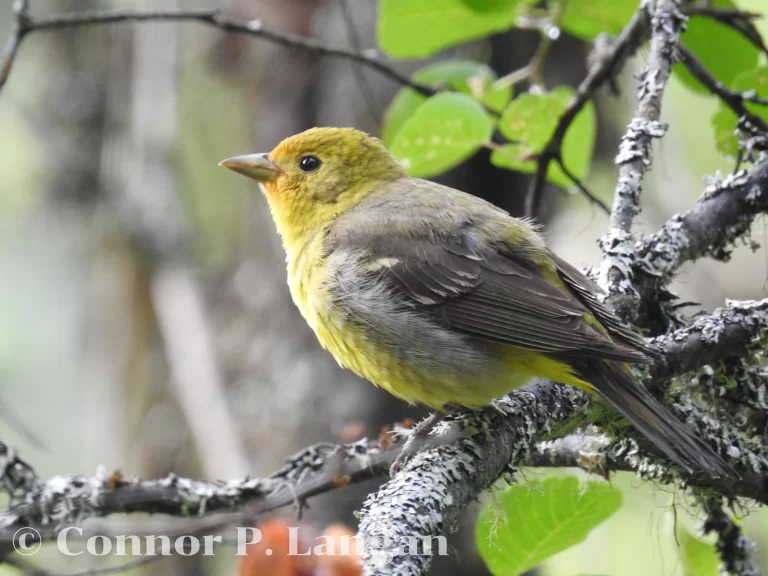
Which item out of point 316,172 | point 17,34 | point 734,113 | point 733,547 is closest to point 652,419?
point 733,547

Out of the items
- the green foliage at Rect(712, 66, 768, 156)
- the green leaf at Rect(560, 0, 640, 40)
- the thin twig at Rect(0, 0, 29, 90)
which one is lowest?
the green foliage at Rect(712, 66, 768, 156)

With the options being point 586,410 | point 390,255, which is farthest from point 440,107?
point 586,410

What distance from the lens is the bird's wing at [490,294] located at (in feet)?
9.00

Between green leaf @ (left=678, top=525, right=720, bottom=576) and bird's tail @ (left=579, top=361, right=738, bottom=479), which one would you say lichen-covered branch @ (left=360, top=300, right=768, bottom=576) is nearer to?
bird's tail @ (left=579, top=361, right=738, bottom=479)

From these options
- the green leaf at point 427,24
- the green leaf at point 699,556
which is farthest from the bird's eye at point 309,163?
the green leaf at point 699,556

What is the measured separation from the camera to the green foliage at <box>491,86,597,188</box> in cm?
309

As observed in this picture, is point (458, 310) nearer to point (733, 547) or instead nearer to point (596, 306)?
point (596, 306)

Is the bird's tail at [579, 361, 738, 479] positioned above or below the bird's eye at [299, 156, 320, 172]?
below

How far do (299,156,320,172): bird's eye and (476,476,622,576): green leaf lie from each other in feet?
7.09

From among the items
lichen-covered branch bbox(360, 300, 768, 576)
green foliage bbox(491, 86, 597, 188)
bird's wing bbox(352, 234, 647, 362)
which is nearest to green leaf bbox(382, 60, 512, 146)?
green foliage bbox(491, 86, 597, 188)

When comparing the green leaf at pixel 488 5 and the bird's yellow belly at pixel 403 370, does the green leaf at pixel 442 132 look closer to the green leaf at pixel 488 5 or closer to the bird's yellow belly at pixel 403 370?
the green leaf at pixel 488 5

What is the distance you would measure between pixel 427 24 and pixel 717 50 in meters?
1.15

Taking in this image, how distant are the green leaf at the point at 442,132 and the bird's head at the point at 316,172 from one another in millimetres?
659

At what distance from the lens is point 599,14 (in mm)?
3367
